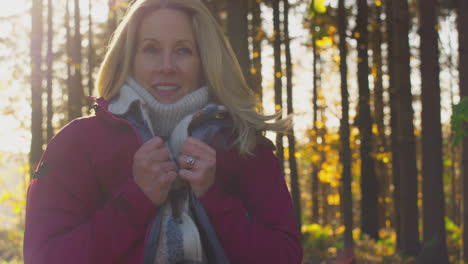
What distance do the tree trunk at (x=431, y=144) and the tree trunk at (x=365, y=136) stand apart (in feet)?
6.91

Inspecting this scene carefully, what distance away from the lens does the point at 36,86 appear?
11.1 m

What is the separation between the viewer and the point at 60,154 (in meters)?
2.04

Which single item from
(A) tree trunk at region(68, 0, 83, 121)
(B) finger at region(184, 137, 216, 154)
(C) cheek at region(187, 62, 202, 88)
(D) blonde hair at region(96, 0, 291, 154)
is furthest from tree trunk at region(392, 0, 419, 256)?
(B) finger at region(184, 137, 216, 154)

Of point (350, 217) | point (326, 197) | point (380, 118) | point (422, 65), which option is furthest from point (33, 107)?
point (326, 197)

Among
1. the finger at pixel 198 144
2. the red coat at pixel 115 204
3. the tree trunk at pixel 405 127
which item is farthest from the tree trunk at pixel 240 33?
the tree trunk at pixel 405 127

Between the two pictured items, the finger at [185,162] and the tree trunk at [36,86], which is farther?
the tree trunk at [36,86]

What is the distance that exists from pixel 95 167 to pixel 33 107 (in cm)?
992

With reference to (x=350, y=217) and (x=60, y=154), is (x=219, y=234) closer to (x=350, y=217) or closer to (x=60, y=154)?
(x=60, y=154)

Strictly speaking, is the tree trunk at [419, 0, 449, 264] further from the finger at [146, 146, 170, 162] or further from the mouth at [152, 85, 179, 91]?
the finger at [146, 146, 170, 162]

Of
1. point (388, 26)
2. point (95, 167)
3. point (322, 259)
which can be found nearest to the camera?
point (95, 167)

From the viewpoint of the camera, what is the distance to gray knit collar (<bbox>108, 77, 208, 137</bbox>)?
214cm

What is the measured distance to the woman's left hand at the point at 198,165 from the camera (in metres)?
1.93

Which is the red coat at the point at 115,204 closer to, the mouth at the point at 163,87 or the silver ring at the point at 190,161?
the silver ring at the point at 190,161

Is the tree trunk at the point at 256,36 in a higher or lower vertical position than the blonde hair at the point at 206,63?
higher
